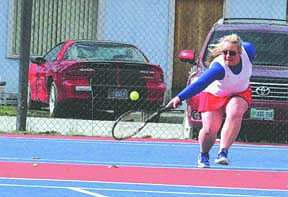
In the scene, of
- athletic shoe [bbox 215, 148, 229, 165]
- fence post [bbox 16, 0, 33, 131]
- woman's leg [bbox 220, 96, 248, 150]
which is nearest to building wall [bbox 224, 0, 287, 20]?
fence post [bbox 16, 0, 33, 131]

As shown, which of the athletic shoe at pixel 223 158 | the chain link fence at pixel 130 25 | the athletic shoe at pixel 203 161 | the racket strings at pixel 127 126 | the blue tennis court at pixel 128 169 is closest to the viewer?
the blue tennis court at pixel 128 169

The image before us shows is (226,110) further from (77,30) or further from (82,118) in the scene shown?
(77,30)

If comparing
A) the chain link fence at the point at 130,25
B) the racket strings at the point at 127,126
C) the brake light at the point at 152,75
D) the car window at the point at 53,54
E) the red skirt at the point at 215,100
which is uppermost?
the chain link fence at the point at 130,25

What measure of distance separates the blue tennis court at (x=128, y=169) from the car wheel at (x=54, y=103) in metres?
2.05

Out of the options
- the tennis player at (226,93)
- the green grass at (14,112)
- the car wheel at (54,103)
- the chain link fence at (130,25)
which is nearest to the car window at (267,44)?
the car wheel at (54,103)

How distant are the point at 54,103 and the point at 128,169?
5.34 meters

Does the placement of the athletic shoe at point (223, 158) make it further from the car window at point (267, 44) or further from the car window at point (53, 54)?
the car window at point (53, 54)

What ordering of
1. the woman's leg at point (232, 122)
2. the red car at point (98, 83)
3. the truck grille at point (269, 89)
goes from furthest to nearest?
1. the red car at point (98, 83)
2. the truck grille at point (269, 89)
3. the woman's leg at point (232, 122)

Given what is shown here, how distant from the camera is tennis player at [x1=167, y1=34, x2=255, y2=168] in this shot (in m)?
9.23

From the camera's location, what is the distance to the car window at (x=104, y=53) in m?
14.7

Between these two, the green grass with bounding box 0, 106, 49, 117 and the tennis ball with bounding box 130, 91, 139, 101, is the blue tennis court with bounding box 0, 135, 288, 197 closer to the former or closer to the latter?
the tennis ball with bounding box 130, 91, 139, 101

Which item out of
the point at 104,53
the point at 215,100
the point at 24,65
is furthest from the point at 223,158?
the point at 104,53

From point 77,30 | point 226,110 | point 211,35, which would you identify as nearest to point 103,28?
point 77,30

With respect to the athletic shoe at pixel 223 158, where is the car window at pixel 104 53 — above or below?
above
